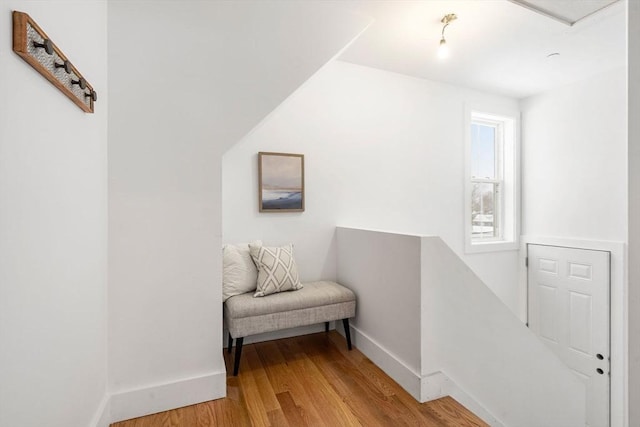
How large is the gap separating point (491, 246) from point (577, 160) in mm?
1280

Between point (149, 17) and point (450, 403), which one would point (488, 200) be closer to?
point (450, 403)

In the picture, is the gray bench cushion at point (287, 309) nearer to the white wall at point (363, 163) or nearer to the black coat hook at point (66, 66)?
the white wall at point (363, 163)

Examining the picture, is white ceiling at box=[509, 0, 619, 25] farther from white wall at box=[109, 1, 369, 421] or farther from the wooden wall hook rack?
the wooden wall hook rack

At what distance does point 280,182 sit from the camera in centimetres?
260

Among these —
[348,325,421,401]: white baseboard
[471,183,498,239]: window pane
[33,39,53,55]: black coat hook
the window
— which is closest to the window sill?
the window

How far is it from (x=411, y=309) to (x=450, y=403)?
22.9 inches

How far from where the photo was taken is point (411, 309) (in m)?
1.80

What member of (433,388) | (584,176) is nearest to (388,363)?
(433,388)

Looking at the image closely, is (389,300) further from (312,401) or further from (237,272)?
(237,272)

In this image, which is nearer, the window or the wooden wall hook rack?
the wooden wall hook rack

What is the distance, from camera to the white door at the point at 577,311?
2.84 metres

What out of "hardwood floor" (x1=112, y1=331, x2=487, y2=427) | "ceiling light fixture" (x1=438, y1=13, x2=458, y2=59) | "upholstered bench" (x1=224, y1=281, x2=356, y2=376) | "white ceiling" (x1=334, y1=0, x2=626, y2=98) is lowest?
"hardwood floor" (x1=112, y1=331, x2=487, y2=427)

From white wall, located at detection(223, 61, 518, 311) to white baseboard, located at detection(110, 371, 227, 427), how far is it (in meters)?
1.08

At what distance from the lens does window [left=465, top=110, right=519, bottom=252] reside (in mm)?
3656
